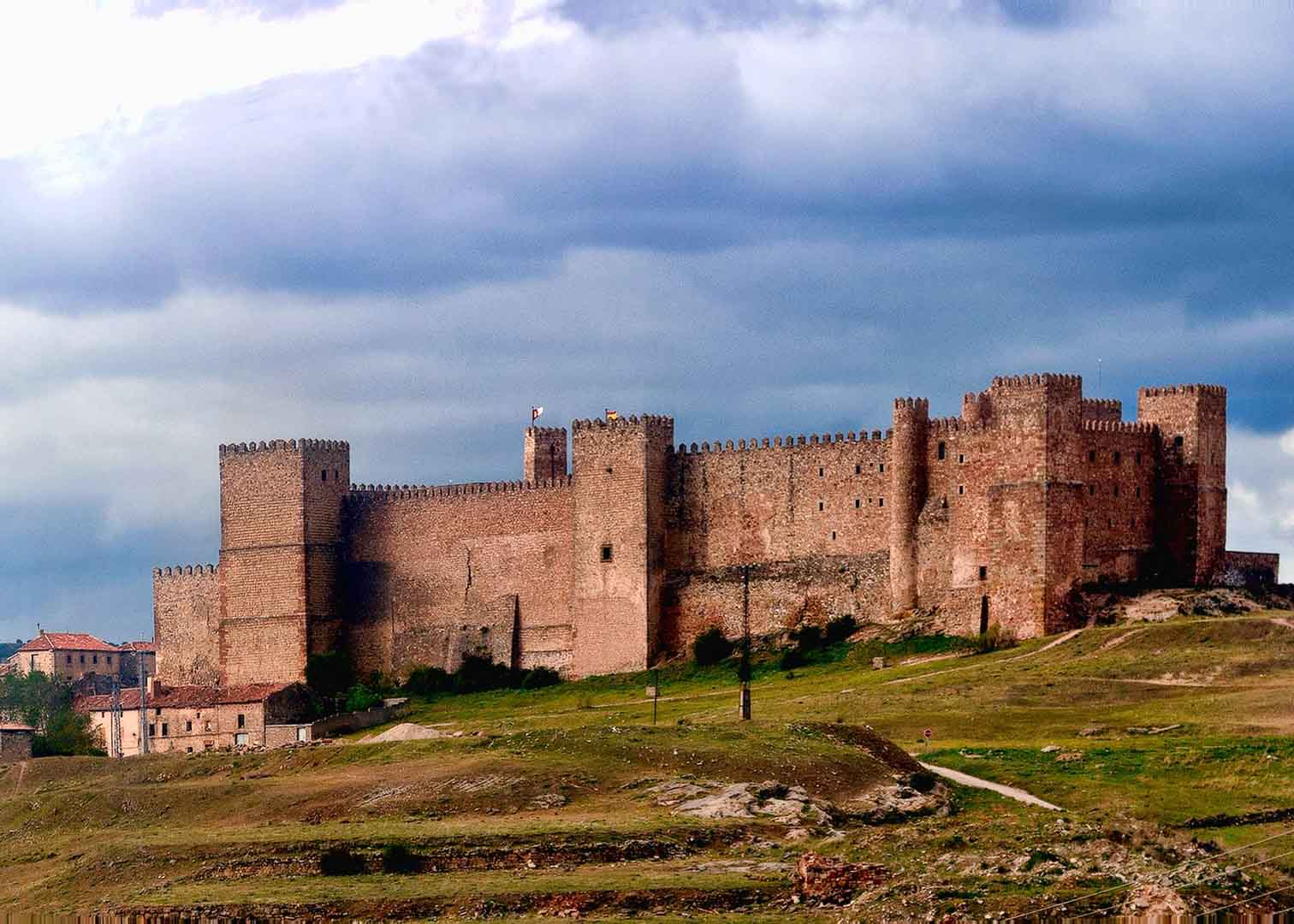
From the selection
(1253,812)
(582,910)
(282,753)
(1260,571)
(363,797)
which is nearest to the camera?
(582,910)

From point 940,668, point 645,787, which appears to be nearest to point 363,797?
point 645,787

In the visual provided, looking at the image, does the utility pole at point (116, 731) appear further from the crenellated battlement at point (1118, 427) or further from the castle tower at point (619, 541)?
the crenellated battlement at point (1118, 427)

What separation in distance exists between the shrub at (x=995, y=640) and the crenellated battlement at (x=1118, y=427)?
6.36 m

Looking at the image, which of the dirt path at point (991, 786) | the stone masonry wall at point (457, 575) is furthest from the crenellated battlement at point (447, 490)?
the dirt path at point (991, 786)

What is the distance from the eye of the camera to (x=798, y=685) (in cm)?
7000

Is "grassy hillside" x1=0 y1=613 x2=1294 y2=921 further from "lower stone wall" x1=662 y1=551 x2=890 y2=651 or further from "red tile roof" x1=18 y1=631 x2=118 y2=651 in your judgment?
"red tile roof" x1=18 y1=631 x2=118 y2=651

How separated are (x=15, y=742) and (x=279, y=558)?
10.7 meters

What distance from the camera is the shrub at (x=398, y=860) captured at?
44.3 metres

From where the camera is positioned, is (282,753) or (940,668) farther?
(940,668)

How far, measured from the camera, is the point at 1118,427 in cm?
7306

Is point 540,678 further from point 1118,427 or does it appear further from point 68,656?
point 68,656

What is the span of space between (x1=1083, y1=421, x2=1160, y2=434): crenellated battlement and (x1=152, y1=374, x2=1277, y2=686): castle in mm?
91

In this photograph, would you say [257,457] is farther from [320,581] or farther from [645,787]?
[645,787]

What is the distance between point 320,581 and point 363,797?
3556cm
